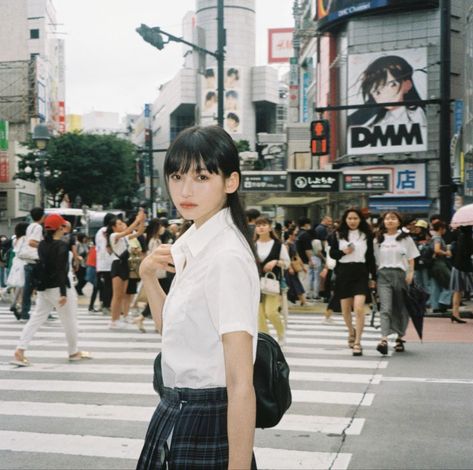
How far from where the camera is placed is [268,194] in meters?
21.0

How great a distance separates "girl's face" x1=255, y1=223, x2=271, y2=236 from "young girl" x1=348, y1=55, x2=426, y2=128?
27.3m

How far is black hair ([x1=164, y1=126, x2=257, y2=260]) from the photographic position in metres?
2.19

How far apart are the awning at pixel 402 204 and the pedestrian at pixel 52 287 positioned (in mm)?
28194

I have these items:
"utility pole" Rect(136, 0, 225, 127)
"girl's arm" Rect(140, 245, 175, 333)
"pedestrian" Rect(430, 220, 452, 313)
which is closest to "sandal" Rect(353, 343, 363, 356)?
"pedestrian" Rect(430, 220, 452, 313)

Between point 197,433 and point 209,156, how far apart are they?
75cm

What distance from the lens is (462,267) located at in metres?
13.1

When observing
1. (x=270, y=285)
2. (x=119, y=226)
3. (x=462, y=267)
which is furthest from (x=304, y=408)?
(x=462, y=267)

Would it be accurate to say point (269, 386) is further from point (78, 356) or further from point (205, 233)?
point (78, 356)

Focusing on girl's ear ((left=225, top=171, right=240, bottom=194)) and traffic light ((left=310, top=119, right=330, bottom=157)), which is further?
traffic light ((left=310, top=119, right=330, bottom=157))

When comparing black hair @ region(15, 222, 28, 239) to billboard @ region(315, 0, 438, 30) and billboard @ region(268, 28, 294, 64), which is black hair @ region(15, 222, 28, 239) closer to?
billboard @ region(315, 0, 438, 30)

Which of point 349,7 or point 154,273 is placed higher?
point 349,7

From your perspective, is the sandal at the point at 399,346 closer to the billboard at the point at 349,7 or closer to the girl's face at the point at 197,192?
the girl's face at the point at 197,192

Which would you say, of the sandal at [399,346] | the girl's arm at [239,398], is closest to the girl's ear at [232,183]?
the girl's arm at [239,398]

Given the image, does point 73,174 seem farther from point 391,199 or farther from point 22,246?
point 22,246
